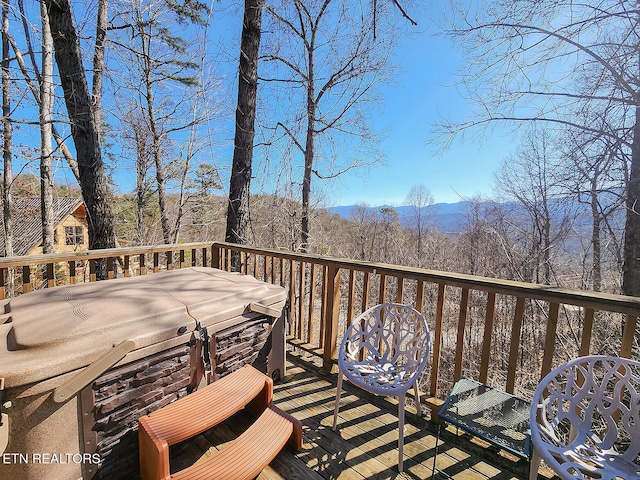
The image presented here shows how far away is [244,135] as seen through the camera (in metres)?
4.56

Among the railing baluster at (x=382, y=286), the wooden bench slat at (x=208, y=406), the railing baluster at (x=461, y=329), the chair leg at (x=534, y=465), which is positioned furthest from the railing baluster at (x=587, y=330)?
the wooden bench slat at (x=208, y=406)

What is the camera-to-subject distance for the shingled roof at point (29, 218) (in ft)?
29.5

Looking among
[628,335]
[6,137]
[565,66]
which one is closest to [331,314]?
[628,335]

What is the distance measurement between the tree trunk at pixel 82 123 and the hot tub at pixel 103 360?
9.43ft

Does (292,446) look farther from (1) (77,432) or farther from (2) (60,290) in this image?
(2) (60,290)

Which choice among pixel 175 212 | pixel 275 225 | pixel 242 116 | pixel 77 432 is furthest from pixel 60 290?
pixel 175 212

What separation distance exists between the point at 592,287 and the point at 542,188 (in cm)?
228

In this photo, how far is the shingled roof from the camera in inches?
353

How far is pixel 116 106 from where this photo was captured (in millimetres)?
6934

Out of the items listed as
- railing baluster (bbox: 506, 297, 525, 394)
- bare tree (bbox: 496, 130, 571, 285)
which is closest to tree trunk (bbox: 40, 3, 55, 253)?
railing baluster (bbox: 506, 297, 525, 394)

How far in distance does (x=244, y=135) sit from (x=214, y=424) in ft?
13.2

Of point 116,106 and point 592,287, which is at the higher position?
point 116,106

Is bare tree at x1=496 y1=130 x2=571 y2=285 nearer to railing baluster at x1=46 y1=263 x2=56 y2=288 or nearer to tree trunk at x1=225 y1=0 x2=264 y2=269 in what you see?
tree trunk at x1=225 y1=0 x2=264 y2=269

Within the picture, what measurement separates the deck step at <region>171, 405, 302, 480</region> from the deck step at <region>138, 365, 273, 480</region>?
0.41 ft
